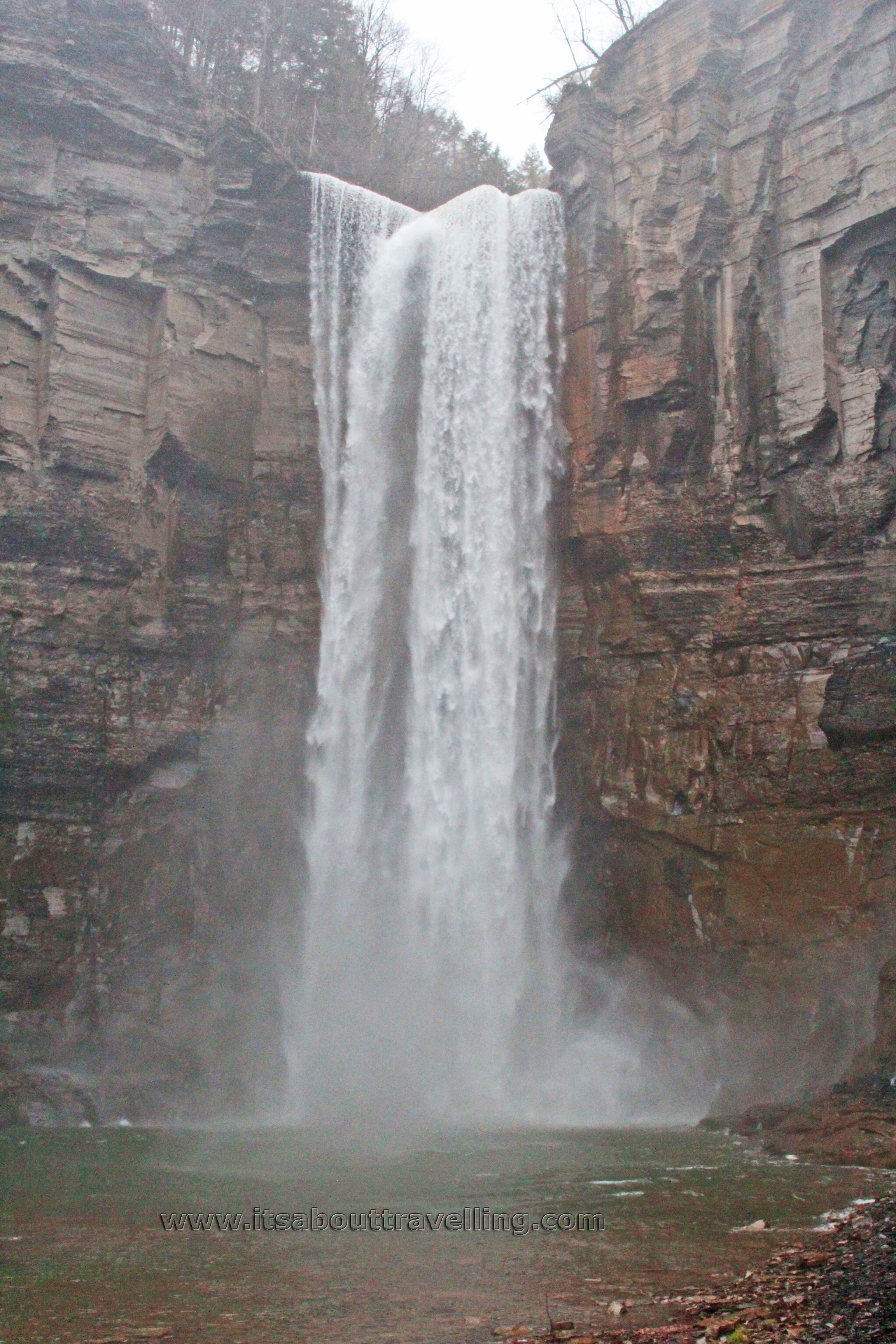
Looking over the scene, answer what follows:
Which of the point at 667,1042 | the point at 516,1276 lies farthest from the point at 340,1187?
the point at 667,1042

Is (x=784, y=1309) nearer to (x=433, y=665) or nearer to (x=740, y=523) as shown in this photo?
(x=740, y=523)

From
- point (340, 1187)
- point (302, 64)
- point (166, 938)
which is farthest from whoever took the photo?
point (302, 64)

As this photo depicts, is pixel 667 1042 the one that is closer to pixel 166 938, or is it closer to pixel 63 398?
pixel 166 938

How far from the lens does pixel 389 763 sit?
69.0ft

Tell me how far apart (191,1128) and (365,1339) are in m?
11.5

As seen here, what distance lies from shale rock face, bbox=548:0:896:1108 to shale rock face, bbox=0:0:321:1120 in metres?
5.48

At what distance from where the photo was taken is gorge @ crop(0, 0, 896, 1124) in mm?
18219

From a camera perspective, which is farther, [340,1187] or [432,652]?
[432,652]

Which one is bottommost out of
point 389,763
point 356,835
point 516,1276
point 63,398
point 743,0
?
point 516,1276

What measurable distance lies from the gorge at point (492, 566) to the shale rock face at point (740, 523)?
6 centimetres

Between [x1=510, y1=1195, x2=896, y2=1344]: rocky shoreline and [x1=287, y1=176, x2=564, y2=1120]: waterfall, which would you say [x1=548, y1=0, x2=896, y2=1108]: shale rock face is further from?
[x1=510, y1=1195, x2=896, y2=1344]: rocky shoreline

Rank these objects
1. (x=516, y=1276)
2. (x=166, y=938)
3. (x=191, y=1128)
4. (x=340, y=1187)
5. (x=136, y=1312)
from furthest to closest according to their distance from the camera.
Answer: (x=166, y=938)
(x=191, y=1128)
(x=340, y=1187)
(x=516, y=1276)
(x=136, y=1312)

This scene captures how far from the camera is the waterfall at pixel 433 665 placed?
19.3 m

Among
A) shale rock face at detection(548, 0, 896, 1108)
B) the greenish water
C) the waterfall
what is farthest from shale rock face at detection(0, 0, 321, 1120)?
shale rock face at detection(548, 0, 896, 1108)
